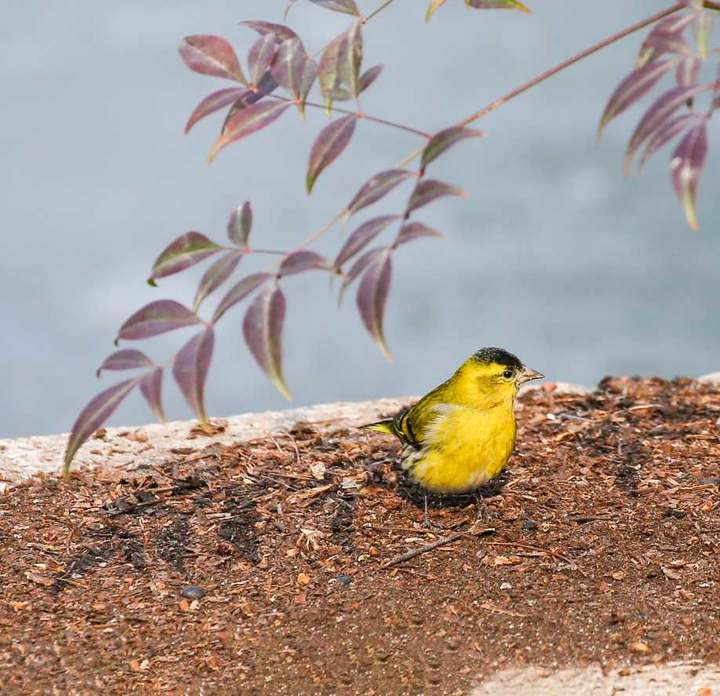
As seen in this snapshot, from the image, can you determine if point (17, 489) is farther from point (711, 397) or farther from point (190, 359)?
point (711, 397)

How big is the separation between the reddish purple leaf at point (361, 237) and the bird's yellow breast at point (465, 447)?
2768 millimetres

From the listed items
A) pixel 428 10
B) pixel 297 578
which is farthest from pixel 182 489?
pixel 428 10

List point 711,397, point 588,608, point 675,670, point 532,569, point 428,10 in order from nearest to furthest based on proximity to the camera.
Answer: point 428,10
point 675,670
point 588,608
point 532,569
point 711,397

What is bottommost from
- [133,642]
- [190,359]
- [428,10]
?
[133,642]

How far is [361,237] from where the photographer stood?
8.56 ft

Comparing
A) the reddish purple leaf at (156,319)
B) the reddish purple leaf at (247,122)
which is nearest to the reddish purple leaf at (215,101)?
the reddish purple leaf at (247,122)

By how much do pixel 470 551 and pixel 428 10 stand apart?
9.03ft

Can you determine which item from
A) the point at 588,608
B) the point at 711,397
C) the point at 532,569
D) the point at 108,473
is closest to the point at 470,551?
the point at 532,569

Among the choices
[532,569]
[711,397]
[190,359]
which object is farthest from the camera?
[711,397]

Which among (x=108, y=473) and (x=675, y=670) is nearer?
(x=675, y=670)

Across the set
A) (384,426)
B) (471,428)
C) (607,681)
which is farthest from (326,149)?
(384,426)

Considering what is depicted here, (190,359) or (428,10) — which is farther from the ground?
(428,10)

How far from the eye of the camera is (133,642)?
15.3 ft

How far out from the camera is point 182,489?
243 inches
